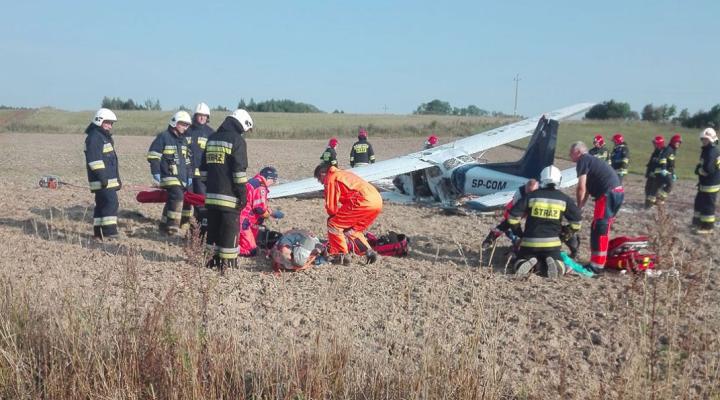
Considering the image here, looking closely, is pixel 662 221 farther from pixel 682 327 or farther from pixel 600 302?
pixel 600 302

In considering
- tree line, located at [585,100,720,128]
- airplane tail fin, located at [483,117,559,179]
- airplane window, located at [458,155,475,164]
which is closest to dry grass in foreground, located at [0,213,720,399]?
airplane tail fin, located at [483,117,559,179]

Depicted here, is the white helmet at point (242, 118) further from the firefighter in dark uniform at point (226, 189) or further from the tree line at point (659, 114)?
the tree line at point (659, 114)

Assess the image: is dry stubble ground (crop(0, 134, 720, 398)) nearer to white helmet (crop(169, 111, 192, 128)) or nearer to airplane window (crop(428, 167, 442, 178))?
airplane window (crop(428, 167, 442, 178))

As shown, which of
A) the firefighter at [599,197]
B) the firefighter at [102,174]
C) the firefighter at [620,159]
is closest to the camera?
the firefighter at [599,197]

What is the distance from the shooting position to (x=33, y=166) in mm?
21328

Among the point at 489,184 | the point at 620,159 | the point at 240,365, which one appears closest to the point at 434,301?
the point at 240,365

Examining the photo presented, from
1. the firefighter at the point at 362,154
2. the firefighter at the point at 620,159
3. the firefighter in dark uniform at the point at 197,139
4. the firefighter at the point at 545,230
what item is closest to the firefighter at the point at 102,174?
the firefighter in dark uniform at the point at 197,139

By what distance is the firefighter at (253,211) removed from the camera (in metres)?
7.65

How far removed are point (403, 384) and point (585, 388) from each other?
1420mm

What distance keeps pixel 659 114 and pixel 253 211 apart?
7060cm

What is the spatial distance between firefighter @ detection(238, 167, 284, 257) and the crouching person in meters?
0.76

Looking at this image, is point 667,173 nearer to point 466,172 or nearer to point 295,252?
point 466,172

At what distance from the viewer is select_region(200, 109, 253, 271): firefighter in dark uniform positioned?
6730mm

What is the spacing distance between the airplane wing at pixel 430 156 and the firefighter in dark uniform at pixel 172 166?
2.49 m
